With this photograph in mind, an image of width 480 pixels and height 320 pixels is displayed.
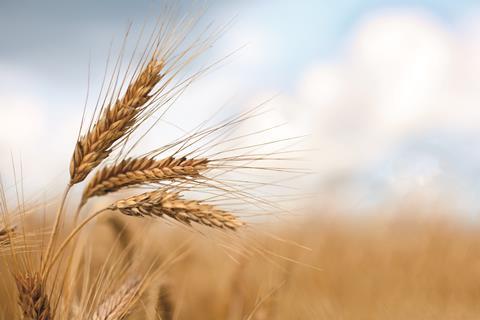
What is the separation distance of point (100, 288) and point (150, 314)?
0.61 ft

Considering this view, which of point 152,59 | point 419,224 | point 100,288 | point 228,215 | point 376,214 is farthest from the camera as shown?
point 376,214

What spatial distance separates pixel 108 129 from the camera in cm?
163

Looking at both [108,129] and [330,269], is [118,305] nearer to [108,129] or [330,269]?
A: [108,129]

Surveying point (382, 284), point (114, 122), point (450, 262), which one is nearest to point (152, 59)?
point (114, 122)

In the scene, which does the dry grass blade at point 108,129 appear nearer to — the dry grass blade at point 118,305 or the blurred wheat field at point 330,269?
the dry grass blade at point 118,305

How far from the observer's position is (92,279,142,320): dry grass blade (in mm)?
1673

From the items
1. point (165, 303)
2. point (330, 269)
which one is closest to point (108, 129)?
point (165, 303)

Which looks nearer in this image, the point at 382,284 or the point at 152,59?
the point at 152,59

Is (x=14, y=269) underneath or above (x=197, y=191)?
underneath

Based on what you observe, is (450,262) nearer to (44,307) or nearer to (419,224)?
(419,224)

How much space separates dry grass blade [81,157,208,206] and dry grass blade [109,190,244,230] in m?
0.05

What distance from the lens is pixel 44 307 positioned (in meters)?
1.53

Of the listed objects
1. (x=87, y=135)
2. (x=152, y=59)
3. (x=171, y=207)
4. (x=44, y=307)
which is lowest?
(x=44, y=307)

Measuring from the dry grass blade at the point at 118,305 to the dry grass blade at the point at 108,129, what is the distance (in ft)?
1.24
